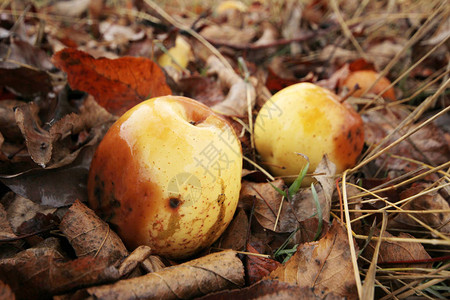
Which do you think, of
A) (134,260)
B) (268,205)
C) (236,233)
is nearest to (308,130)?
(268,205)

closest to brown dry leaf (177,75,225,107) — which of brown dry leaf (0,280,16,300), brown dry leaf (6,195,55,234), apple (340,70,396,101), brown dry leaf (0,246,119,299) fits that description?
apple (340,70,396,101)

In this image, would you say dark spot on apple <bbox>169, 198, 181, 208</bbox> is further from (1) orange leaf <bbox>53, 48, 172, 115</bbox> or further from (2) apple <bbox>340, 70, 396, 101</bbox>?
(2) apple <bbox>340, 70, 396, 101</bbox>

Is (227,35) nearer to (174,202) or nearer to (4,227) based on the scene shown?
(174,202)

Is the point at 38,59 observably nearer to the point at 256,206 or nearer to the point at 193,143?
the point at 193,143

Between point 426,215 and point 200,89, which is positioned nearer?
point 426,215

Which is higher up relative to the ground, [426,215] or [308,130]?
[308,130]

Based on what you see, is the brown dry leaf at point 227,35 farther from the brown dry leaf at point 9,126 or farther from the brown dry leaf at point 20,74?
the brown dry leaf at point 9,126
